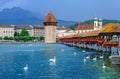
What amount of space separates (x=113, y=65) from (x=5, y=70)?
12183 millimetres

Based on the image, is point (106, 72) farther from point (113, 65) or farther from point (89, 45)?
point (89, 45)

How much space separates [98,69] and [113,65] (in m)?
2.66

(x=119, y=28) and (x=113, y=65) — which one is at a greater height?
(x=119, y=28)

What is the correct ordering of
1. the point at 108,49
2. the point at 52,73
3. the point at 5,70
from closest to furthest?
1. the point at 52,73
2. the point at 5,70
3. the point at 108,49

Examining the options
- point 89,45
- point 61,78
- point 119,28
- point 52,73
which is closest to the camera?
point 61,78

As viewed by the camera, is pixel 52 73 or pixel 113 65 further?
pixel 113 65

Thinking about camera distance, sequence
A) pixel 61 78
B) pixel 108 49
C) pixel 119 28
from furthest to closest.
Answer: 1. pixel 108 49
2. pixel 119 28
3. pixel 61 78

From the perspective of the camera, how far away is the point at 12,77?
139ft

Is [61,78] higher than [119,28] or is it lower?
lower

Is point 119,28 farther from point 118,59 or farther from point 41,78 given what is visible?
point 41,78

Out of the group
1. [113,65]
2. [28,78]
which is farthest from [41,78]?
[113,65]

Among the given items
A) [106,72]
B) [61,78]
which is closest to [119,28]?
[106,72]

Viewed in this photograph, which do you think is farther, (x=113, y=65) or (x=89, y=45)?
(x=89, y=45)

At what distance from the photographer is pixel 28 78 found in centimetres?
4169
